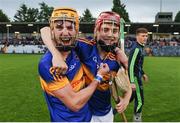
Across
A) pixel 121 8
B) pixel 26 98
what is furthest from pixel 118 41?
pixel 121 8

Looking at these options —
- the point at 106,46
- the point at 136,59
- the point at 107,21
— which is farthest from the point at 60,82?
the point at 136,59

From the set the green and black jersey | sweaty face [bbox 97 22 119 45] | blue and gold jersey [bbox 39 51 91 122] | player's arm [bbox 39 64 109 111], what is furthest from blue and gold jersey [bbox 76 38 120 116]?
the green and black jersey

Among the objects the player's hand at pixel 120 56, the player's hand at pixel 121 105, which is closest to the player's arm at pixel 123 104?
the player's hand at pixel 121 105

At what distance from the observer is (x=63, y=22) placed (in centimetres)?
384

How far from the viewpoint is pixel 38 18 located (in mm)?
120188

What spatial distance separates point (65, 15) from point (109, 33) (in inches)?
27.1

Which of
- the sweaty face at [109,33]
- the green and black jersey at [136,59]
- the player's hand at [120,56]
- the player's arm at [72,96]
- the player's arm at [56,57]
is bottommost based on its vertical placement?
the green and black jersey at [136,59]

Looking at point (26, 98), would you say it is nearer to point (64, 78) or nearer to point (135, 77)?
point (135, 77)

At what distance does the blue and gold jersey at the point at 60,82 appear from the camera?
380 centimetres

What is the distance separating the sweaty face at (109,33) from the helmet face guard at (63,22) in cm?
54

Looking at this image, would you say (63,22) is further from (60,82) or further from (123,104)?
(123,104)

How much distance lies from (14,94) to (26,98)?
1111 mm

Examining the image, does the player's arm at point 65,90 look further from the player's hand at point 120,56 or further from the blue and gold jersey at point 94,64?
the player's hand at point 120,56

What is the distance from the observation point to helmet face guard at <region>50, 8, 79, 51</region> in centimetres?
382
